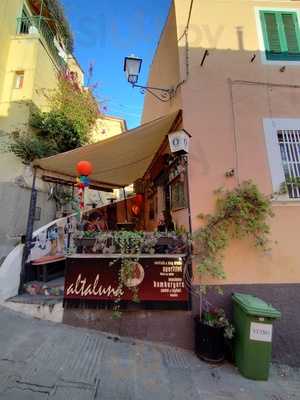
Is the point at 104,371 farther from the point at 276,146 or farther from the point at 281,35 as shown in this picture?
the point at 281,35

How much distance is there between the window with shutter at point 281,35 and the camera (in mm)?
5352

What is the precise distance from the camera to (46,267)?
5.43 metres

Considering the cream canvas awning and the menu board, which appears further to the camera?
the cream canvas awning

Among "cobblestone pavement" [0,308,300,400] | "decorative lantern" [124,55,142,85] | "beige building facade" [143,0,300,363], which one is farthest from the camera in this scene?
"decorative lantern" [124,55,142,85]

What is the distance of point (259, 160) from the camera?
4.79 metres

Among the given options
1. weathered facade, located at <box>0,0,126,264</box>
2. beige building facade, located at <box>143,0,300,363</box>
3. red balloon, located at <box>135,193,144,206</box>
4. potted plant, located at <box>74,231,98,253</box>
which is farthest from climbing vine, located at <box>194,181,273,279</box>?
weathered facade, located at <box>0,0,126,264</box>

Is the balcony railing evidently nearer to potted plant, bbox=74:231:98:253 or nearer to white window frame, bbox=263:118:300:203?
potted plant, bbox=74:231:98:253

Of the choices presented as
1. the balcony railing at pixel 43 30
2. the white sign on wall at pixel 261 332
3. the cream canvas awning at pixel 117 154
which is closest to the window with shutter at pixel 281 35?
the cream canvas awning at pixel 117 154

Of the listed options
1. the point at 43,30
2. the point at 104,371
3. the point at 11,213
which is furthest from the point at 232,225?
the point at 43,30

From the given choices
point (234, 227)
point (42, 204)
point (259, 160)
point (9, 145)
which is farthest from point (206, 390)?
point (9, 145)

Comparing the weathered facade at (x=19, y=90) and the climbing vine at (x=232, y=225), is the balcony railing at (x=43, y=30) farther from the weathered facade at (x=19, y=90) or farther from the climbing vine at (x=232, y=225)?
the climbing vine at (x=232, y=225)

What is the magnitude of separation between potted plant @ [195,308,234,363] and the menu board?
20.7 inches

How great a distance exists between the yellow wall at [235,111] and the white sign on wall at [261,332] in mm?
921

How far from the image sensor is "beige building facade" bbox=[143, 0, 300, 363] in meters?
4.45
